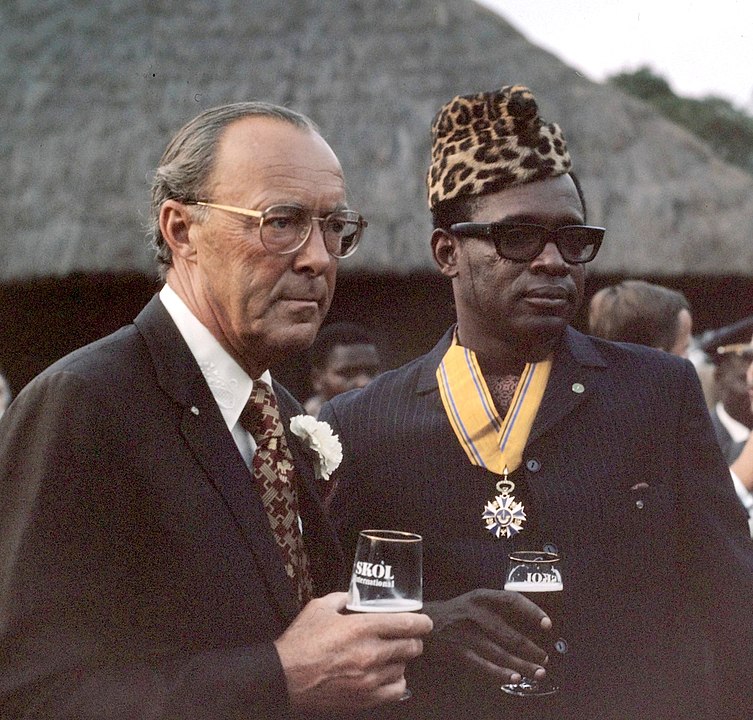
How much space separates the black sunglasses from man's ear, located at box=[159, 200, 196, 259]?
0.91 m

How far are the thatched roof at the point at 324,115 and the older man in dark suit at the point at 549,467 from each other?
22.9ft

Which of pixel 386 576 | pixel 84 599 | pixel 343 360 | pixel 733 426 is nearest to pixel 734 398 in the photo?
pixel 733 426

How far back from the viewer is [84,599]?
1.91 metres

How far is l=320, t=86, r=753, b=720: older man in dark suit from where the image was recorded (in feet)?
8.93

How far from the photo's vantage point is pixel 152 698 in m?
1.92

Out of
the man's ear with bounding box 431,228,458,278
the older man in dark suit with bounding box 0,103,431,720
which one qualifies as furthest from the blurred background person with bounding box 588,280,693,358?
the older man in dark suit with bounding box 0,103,431,720

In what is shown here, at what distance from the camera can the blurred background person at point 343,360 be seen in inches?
264

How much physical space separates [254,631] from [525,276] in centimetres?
128

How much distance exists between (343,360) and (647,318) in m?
2.45

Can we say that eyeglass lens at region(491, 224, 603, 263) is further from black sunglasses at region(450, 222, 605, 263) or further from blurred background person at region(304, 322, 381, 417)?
blurred background person at region(304, 322, 381, 417)

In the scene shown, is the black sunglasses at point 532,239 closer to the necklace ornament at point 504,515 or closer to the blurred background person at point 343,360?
the necklace ornament at point 504,515

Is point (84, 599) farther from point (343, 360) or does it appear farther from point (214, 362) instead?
point (343, 360)

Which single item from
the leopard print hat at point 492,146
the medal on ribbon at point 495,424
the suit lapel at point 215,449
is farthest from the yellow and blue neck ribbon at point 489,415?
the suit lapel at point 215,449

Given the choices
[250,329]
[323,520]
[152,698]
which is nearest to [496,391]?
[323,520]
